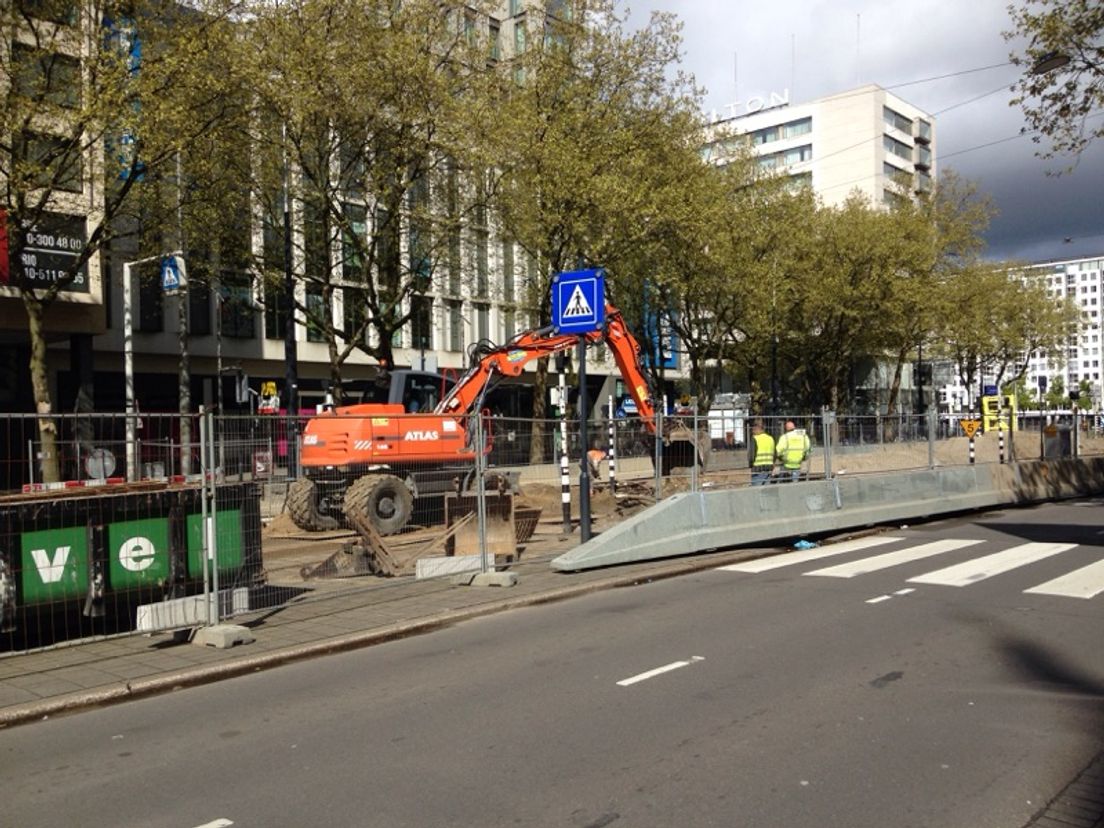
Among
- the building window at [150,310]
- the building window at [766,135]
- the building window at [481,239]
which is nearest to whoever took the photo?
A: the building window at [481,239]

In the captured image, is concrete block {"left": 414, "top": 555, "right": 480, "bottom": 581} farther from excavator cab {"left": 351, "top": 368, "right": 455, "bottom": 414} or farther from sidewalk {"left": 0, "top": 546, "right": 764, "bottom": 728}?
excavator cab {"left": 351, "top": 368, "right": 455, "bottom": 414}

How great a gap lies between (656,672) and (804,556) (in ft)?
22.2

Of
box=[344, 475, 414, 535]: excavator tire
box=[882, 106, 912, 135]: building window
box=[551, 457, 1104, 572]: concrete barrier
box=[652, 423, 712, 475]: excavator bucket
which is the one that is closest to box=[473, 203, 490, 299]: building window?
box=[652, 423, 712, 475]: excavator bucket

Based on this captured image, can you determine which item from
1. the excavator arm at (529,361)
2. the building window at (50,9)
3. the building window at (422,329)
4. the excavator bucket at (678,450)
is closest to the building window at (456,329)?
the building window at (422,329)

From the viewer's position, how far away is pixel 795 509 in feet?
48.0

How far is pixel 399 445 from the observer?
1495 cm

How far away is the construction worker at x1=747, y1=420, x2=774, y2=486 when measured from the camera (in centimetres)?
1568

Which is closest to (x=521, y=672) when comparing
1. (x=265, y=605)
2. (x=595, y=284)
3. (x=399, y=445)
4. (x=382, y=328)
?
(x=265, y=605)

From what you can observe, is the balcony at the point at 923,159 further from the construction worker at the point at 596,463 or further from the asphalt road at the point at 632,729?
the asphalt road at the point at 632,729

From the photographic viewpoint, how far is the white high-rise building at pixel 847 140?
79500mm

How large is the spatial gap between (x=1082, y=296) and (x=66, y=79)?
200m

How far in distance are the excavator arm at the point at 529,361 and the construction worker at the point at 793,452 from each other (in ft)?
8.88

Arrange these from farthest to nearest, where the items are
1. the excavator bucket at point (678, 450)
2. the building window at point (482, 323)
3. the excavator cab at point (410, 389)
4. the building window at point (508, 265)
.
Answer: the building window at point (482, 323) < the building window at point (508, 265) < the excavator cab at point (410, 389) < the excavator bucket at point (678, 450)

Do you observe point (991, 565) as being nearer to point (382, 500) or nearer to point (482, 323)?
point (382, 500)
